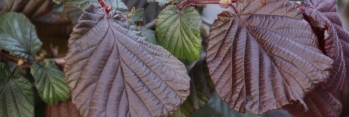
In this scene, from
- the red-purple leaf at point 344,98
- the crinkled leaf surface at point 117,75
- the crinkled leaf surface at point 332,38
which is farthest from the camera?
the red-purple leaf at point 344,98

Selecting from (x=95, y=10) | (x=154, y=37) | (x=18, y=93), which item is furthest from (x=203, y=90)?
(x=18, y=93)

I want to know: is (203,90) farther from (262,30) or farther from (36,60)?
(36,60)

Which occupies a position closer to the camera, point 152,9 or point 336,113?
point 336,113

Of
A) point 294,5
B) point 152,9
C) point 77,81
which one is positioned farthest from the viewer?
point 152,9

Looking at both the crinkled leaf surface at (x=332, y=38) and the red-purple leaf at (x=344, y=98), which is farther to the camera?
the red-purple leaf at (x=344, y=98)

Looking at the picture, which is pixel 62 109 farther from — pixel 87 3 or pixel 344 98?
pixel 344 98

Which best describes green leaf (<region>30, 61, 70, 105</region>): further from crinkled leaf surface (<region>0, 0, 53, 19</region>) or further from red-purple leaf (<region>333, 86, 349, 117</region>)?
red-purple leaf (<region>333, 86, 349, 117</region>)

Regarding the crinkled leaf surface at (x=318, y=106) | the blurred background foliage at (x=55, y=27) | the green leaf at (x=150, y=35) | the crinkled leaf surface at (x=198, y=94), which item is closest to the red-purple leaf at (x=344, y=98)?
the blurred background foliage at (x=55, y=27)

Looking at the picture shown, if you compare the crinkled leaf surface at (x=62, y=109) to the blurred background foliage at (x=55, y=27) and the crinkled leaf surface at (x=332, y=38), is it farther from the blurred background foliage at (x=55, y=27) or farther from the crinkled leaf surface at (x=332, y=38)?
the crinkled leaf surface at (x=332, y=38)
